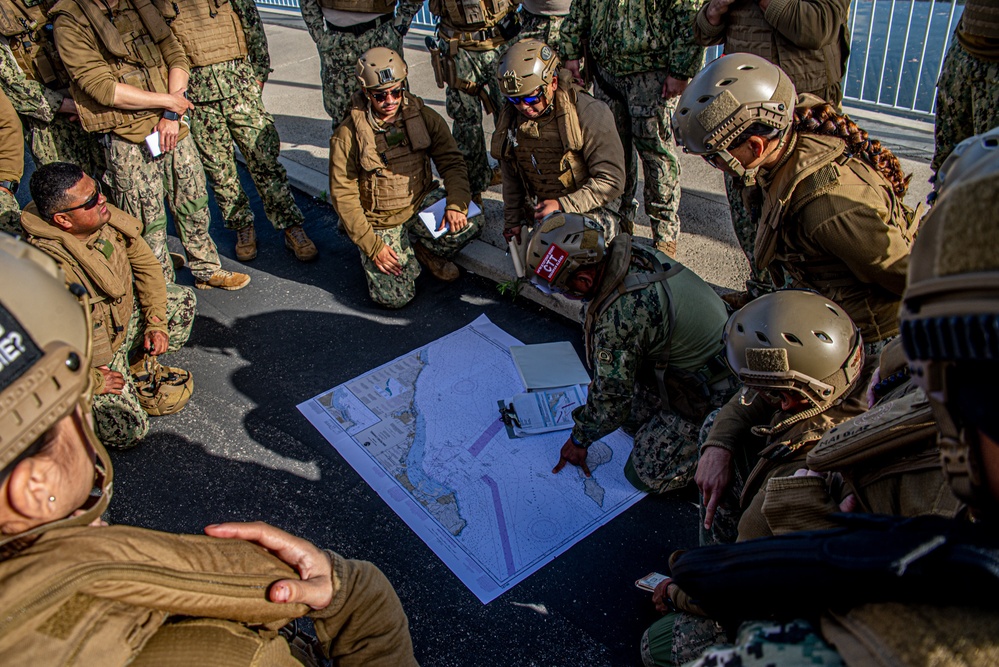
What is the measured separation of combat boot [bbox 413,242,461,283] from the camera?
15.2 ft

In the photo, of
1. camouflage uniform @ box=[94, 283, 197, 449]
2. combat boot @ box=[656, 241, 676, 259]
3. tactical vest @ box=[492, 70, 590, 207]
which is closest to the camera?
camouflage uniform @ box=[94, 283, 197, 449]

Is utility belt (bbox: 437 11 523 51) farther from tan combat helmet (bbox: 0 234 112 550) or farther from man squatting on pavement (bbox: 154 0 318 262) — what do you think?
tan combat helmet (bbox: 0 234 112 550)

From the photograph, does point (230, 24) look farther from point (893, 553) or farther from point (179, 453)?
point (893, 553)

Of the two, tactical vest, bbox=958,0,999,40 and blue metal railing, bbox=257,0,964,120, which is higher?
tactical vest, bbox=958,0,999,40

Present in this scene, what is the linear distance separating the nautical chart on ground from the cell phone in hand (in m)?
0.31

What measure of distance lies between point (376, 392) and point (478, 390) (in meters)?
0.53

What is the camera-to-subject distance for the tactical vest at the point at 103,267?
328 centimetres

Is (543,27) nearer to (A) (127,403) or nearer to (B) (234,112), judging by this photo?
(B) (234,112)

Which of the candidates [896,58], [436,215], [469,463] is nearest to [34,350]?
[469,463]

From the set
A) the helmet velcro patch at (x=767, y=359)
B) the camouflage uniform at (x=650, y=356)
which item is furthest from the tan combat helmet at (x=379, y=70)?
the helmet velcro patch at (x=767, y=359)

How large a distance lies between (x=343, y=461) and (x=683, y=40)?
9.41ft

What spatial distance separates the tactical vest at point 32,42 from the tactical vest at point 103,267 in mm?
1368

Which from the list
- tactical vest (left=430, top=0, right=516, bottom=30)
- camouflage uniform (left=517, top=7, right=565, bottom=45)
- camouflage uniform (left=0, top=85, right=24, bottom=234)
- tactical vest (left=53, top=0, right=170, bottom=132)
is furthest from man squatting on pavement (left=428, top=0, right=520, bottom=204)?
camouflage uniform (left=0, top=85, right=24, bottom=234)

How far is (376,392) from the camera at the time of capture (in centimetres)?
371
